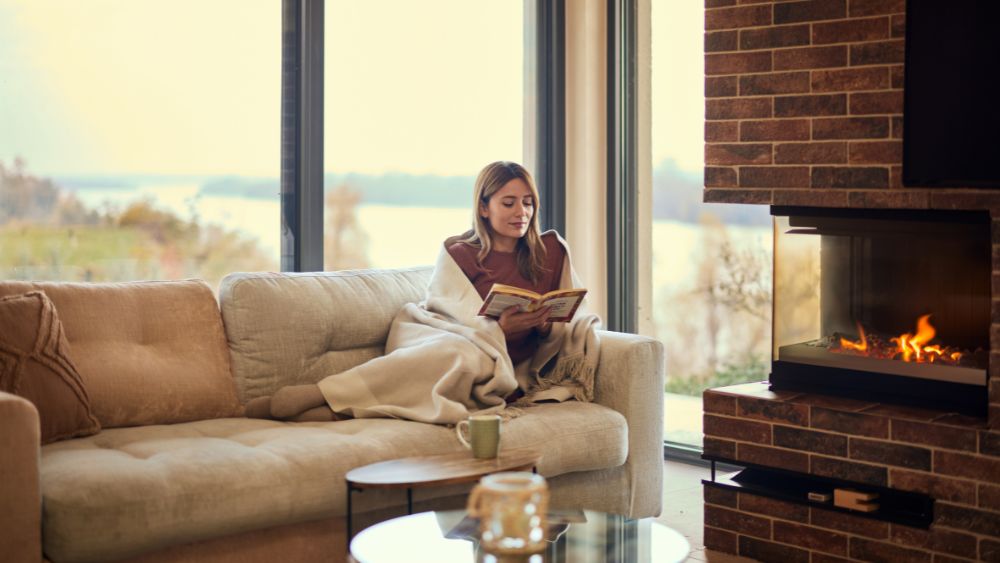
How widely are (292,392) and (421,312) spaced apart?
563 mm

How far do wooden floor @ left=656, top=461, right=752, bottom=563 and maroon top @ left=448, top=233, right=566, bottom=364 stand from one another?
0.80m

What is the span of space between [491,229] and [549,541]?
180 cm

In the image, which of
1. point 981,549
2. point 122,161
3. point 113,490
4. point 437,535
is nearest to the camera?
point 437,535

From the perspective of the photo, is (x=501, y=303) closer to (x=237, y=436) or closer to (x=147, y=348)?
(x=237, y=436)

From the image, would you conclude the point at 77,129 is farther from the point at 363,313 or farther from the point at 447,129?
the point at 447,129

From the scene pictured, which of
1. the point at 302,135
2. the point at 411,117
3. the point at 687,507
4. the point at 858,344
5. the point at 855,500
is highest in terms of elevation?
the point at 411,117

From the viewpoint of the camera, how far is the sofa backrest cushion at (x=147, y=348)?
342 cm

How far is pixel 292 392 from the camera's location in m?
3.66

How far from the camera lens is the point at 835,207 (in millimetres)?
3727

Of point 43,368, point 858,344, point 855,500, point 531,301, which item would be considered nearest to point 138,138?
point 43,368

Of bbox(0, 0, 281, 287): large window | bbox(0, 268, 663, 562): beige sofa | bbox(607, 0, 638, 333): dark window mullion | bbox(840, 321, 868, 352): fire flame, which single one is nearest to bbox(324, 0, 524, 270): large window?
bbox(0, 0, 281, 287): large window

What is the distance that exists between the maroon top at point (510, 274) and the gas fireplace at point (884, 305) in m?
0.76

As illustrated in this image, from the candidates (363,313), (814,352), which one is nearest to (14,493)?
(363,313)

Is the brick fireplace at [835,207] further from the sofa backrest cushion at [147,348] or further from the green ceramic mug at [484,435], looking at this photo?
the sofa backrest cushion at [147,348]
